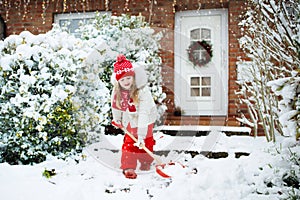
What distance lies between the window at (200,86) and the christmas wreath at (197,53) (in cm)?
29

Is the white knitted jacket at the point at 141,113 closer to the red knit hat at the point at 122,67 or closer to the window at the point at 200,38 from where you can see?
the red knit hat at the point at 122,67

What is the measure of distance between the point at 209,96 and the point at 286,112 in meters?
4.66

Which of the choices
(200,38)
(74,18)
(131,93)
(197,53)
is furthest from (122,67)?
(74,18)

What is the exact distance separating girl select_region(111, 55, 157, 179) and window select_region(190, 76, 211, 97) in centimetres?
298

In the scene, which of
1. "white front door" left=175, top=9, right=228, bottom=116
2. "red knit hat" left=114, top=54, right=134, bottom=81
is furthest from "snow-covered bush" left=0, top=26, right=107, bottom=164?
"white front door" left=175, top=9, right=228, bottom=116

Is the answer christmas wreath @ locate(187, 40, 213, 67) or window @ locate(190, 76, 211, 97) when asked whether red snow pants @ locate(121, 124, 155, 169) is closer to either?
window @ locate(190, 76, 211, 97)

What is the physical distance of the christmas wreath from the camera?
634cm

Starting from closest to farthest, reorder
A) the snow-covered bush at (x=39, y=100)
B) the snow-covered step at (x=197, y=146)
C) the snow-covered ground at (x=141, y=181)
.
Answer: the snow-covered ground at (x=141, y=181)
the snow-covered bush at (x=39, y=100)
the snow-covered step at (x=197, y=146)

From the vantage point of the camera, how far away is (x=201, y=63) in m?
6.44

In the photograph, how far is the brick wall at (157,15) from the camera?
6027mm

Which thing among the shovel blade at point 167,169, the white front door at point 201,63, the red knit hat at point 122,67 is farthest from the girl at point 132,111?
the white front door at point 201,63

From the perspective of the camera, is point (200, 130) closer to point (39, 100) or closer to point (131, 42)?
point (131, 42)

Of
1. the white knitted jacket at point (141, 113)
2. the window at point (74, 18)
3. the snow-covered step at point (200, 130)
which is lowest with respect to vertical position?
the snow-covered step at point (200, 130)

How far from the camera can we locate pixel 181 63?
654 centimetres
